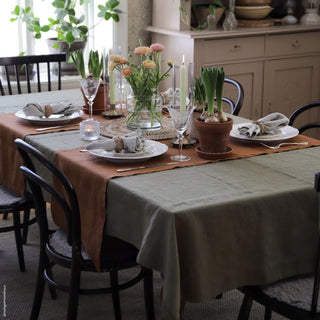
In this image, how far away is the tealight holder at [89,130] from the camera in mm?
2299

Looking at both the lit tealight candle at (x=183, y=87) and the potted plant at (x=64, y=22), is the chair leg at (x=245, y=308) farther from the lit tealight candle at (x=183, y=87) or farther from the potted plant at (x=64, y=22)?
the potted plant at (x=64, y=22)

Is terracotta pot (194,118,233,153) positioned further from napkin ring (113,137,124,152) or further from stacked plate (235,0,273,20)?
Answer: stacked plate (235,0,273,20)

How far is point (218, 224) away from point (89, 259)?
51 centimetres

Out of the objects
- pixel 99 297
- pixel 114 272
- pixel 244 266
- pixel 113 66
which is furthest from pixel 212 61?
pixel 244 266

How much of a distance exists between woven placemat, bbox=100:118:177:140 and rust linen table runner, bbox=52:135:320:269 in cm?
17

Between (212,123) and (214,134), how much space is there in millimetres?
41

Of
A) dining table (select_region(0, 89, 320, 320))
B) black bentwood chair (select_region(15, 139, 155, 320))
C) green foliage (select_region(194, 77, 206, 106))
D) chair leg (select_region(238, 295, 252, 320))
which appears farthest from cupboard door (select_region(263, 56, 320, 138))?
chair leg (select_region(238, 295, 252, 320))

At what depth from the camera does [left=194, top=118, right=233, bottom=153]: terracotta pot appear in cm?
201

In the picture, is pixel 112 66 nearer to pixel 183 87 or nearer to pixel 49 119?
pixel 49 119

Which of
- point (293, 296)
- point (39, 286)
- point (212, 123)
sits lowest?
point (39, 286)

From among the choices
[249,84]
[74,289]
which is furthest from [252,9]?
[74,289]

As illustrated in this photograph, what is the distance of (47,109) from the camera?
2586mm

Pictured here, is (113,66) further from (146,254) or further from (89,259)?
(146,254)

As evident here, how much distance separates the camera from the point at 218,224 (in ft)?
5.44
